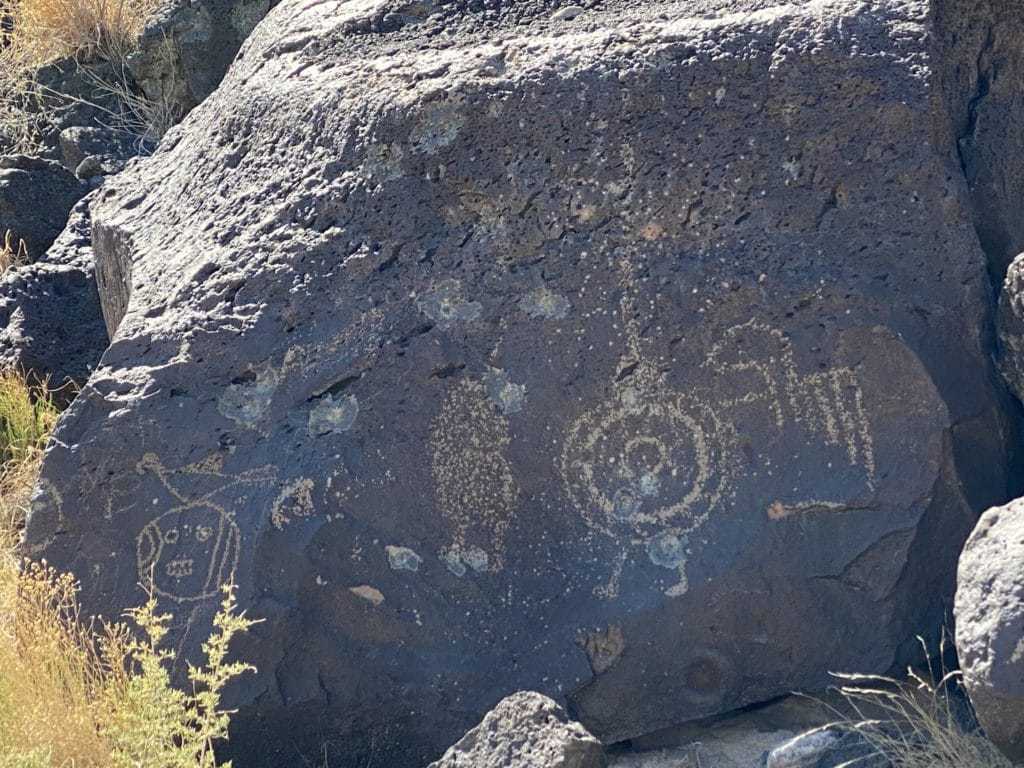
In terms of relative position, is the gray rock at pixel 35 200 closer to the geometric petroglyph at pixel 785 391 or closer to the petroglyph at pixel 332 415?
the petroglyph at pixel 332 415

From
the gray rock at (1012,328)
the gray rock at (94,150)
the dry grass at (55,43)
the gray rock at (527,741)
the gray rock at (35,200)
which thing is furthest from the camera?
the dry grass at (55,43)

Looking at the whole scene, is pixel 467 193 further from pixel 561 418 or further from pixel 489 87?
pixel 561 418

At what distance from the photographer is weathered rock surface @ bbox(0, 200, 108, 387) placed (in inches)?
204

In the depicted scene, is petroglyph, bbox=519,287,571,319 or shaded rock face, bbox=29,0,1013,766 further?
petroglyph, bbox=519,287,571,319

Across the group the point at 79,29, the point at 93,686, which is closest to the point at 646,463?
the point at 93,686

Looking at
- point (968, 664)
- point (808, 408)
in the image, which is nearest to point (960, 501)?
point (808, 408)

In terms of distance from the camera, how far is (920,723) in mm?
2953

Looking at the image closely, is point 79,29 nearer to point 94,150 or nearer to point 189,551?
point 94,150

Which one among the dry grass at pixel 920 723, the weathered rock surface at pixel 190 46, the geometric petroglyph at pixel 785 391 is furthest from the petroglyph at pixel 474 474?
the weathered rock surface at pixel 190 46

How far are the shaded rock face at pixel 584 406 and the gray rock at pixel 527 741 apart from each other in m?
0.51

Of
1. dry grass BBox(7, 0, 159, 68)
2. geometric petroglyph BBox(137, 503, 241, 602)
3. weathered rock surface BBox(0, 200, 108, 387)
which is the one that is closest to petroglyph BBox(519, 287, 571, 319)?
geometric petroglyph BBox(137, 503, 241, 602)

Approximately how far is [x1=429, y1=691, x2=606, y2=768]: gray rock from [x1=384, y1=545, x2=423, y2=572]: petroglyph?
0.60 meters

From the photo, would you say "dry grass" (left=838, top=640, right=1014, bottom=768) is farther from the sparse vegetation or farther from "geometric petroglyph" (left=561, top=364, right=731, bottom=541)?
the sparse vegetation

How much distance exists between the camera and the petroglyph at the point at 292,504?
3.25m
